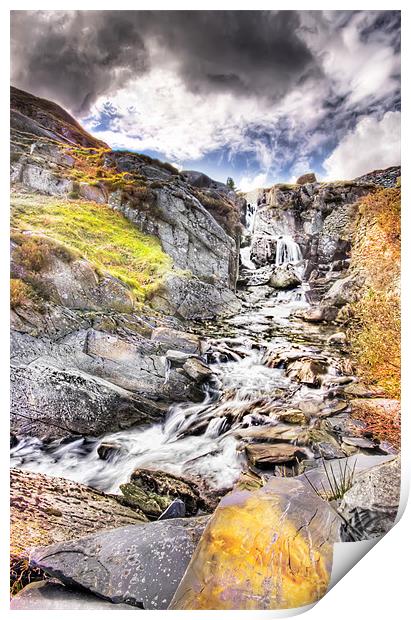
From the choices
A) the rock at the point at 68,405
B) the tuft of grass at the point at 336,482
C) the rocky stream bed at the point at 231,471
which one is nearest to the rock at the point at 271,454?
the rocky stream bed at the point at 231,471

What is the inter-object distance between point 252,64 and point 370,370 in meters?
2.42

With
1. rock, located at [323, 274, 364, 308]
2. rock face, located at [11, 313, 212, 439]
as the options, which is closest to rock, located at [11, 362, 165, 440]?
rock face, located at [11, 313, 212, 439]

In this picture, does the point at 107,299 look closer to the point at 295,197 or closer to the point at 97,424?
the point at 97,424

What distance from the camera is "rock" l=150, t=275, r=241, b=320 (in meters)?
3.00

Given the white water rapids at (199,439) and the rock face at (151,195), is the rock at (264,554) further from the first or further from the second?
the rock face at (151,195)

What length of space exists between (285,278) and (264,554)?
1907 mm

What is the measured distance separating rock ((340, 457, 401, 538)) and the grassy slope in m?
0.56

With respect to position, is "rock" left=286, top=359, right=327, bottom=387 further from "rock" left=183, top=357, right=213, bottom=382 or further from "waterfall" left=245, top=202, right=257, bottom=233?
"waterfall" left=245, top=202, right=257, bottom=233

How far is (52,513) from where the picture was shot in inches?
101

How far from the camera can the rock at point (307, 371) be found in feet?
9.37

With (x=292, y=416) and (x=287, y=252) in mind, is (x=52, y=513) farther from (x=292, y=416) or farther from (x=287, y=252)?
(x=287, y=252)

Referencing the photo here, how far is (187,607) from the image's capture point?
7.78ft

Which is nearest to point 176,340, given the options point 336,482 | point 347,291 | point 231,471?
point 231,471
